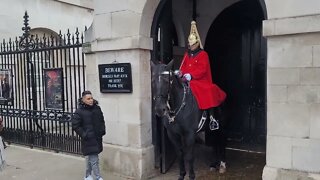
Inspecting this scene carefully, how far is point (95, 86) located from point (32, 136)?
3.31m

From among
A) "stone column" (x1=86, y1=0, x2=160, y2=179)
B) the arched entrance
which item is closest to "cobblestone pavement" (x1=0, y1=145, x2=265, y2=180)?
"stone column" (x1=86, y1=0, x2=160, y2=179)

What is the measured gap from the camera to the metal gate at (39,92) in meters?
8.28

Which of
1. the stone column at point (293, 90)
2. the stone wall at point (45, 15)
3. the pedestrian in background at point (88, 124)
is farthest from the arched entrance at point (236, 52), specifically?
the stone wall at point (45, 15)

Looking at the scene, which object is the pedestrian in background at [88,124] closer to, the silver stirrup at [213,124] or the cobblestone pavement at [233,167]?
the cobblestone pavement at [233,167]

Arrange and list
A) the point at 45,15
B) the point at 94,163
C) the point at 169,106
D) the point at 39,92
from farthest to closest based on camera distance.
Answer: the point at 45,15
the point at 39,92
the point at 94,163
the point at 169,106

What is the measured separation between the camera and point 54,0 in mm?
14422

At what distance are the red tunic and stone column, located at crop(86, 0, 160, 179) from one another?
882mm

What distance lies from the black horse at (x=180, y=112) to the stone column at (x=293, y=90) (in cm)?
128

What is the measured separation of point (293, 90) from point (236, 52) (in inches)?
171

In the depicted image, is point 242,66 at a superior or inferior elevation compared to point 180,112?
superior

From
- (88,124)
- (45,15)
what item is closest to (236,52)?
(88,124)

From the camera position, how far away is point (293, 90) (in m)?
4.77

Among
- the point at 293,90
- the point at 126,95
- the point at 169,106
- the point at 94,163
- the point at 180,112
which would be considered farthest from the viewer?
the point at 126,95

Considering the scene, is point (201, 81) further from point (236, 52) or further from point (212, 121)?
point (236, 52)
